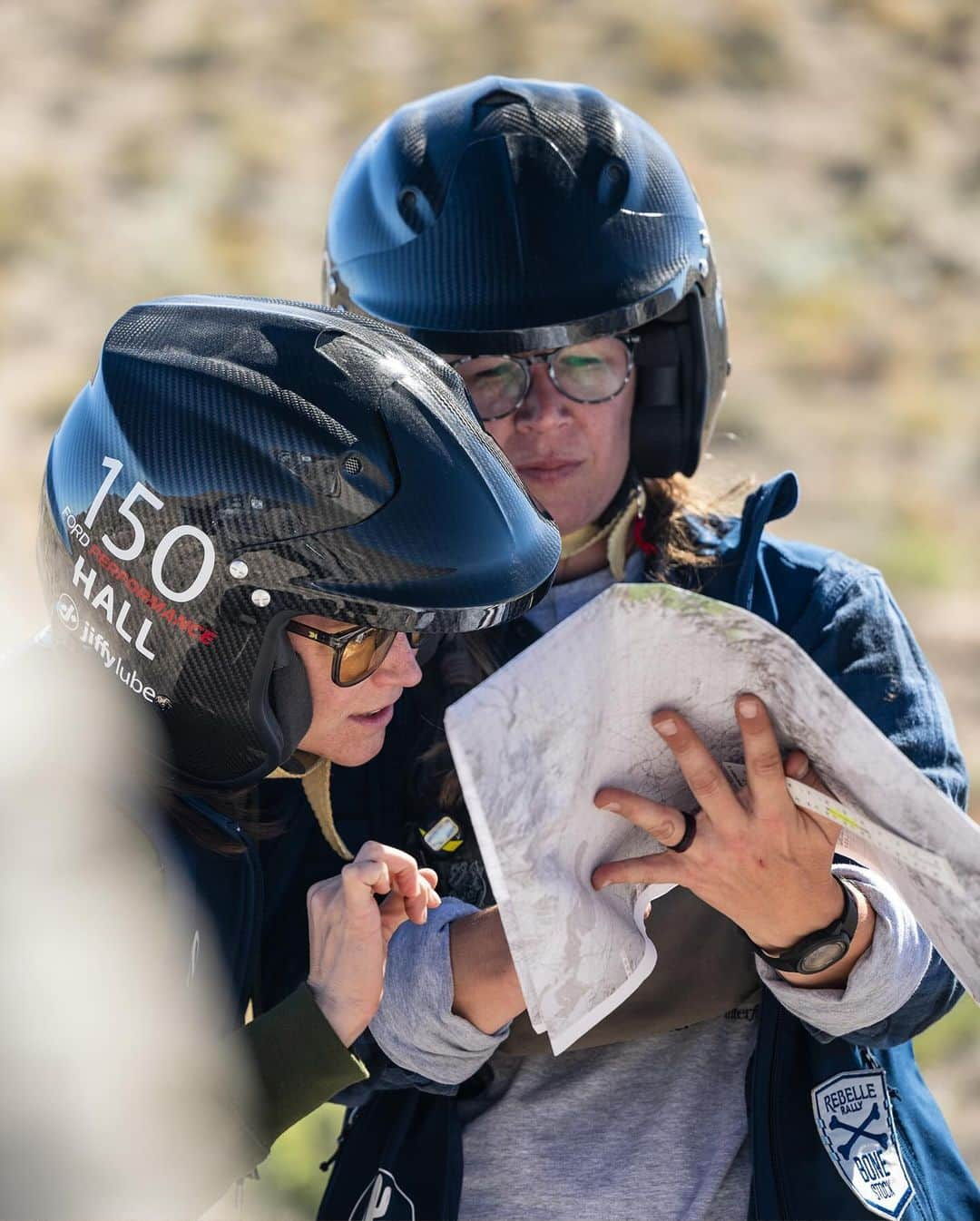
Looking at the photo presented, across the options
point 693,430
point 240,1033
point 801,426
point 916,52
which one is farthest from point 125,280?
point 240,1033

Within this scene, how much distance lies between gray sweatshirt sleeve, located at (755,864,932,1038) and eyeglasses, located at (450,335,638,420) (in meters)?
1.02

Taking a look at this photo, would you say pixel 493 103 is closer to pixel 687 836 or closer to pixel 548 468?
pixel 548 468

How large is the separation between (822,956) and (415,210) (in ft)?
5.21

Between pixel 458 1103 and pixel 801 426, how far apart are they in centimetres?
953

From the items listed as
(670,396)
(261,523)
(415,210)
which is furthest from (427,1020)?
(415,210)

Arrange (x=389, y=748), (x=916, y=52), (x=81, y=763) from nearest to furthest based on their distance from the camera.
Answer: (x=81, y=763), (x=389, y=748), (x=916, y=52)

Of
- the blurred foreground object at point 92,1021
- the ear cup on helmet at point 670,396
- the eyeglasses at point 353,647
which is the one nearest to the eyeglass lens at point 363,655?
the eyeglasses at point 353,647

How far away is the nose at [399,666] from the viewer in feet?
7.74

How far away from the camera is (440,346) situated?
289 cm

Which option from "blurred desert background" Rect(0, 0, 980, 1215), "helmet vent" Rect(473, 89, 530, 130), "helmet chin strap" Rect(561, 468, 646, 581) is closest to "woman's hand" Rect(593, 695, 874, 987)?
"helmet chin strap" Rect(561, 468, 646, 581)

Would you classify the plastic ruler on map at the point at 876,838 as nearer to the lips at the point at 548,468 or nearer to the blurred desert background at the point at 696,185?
the lips at the point at 548,468

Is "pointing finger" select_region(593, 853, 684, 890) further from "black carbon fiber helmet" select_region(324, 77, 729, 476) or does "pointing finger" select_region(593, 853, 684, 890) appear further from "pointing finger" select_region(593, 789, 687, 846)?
"black carbon fiber helmet" select_region(324, 77, 729, 476)

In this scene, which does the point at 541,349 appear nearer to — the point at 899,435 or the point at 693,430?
the point at 693,430

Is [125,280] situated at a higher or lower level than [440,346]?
lower
